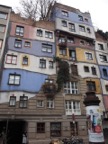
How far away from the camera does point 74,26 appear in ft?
105

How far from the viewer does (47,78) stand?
25.0 m

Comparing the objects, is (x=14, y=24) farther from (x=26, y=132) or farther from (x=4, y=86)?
(x=26, y=132)

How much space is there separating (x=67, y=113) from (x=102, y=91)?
774cm

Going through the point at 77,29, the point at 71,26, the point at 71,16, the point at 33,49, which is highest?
the point at 71,16

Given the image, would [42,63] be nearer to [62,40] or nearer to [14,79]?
[14,79]

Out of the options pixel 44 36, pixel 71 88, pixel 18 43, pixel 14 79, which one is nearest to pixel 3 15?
pixel 18 43

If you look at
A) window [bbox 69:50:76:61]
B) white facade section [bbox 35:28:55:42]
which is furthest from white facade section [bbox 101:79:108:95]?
white facade section [bbox 35:28:55:42]

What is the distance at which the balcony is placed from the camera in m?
23.5

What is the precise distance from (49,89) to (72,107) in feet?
14.4

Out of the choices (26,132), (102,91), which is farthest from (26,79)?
(102,91)

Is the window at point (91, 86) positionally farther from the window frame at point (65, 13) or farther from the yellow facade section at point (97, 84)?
the window frame at point (65, 13)

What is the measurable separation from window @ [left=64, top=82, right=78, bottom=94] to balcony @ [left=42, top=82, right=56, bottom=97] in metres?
2.34

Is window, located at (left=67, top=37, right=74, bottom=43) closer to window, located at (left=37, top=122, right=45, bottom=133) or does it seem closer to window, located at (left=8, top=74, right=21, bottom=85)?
window, located at (left=8, top=74, right=21, bottom=85)

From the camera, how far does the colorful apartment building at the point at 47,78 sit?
21562 mm
